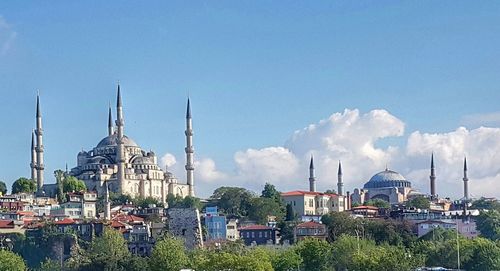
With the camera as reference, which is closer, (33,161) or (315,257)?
(315,257)

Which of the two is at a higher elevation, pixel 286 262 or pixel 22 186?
pixel 22 186

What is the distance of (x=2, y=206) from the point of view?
65.6 m

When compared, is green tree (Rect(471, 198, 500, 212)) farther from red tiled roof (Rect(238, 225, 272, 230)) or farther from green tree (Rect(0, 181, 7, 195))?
green tree (Rect(0, 181, 7, 195))

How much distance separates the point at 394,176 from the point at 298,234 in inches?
1461

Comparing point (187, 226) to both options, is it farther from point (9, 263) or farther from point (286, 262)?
point (9, 263)

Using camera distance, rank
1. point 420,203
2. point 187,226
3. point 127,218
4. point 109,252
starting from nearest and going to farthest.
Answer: point 109,252 < point 187,226 < point 127,218 < point 420,203

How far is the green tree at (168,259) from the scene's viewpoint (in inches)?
1620

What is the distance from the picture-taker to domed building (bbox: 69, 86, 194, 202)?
75375mm

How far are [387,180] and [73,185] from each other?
31.1m

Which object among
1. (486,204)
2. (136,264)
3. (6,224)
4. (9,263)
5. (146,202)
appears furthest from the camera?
(486,204)

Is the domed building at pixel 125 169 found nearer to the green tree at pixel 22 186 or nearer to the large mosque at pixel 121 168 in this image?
the large mosque at pixel 121 168

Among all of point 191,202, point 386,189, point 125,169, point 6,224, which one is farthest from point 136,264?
point 386,189

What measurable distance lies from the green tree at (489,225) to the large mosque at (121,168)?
78.4 feet

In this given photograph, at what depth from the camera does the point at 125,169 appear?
3054 inches
